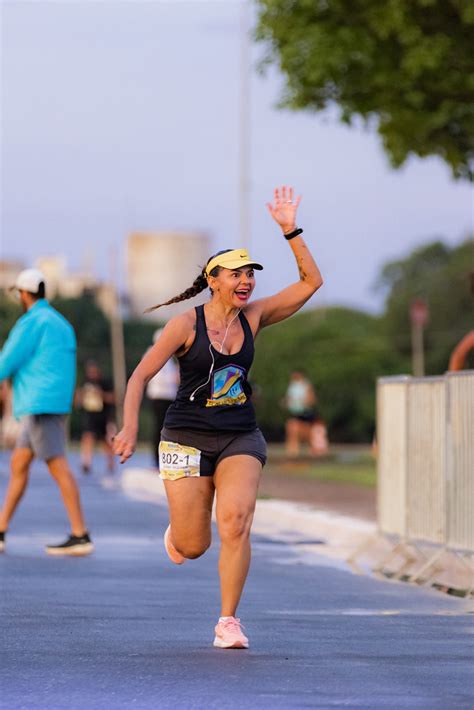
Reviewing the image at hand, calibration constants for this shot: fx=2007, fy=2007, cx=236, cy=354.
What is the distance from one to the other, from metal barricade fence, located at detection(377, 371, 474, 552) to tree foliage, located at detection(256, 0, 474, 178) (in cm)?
1209

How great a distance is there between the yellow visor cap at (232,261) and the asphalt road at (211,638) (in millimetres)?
1774

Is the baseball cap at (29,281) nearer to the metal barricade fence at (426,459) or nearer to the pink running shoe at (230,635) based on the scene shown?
the metal barricade fence at (426,459)

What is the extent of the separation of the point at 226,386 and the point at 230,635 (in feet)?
4.06

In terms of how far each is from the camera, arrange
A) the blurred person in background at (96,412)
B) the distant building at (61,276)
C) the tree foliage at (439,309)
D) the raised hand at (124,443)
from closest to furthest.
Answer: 1. the raised hand at (124,443)
2. the blurred person in background at (96,412)
3. the tree foliage at (439,309)
4. the distant building at (61,276)

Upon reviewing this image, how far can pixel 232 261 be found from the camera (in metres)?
9.59

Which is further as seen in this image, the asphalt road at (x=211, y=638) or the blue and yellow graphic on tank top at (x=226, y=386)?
the blue and yellow graphic on tank top at (x=226, y=386)

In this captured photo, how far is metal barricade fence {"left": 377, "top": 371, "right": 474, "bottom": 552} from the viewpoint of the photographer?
42.5 feet

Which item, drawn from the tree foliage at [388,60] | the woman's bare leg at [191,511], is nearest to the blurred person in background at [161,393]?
the tree foliage at [388,60]

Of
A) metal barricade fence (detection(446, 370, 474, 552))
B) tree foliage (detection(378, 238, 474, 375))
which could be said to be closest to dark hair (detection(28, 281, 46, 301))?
metal barricade fence (detection(446, 370, 474, 552))

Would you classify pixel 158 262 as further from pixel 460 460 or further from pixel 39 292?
pixel 460 460

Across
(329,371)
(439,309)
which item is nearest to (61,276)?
(439,309)

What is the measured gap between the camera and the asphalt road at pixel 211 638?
7.57 metres

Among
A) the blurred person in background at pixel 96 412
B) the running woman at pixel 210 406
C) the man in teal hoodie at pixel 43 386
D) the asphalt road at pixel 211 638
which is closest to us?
the asphalt road at pixel 211 638

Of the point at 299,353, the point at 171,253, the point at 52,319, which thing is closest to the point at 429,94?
the point at 52,319
